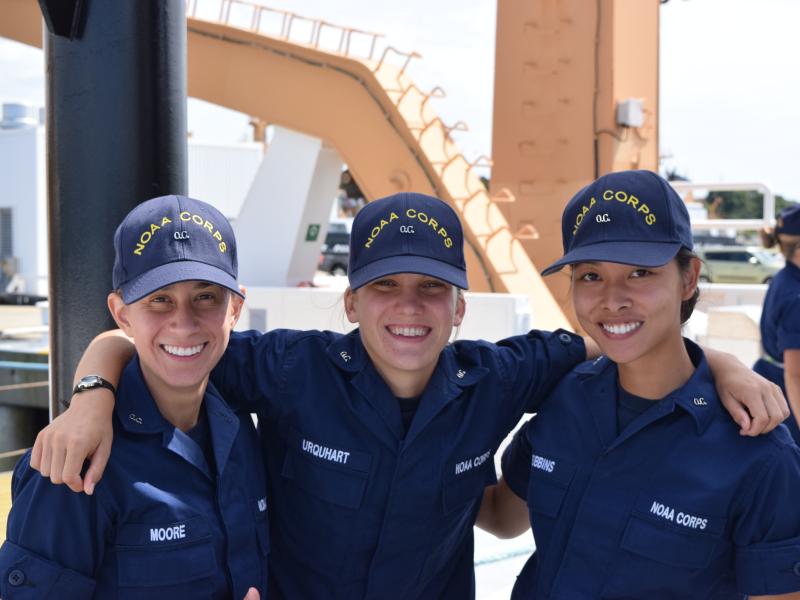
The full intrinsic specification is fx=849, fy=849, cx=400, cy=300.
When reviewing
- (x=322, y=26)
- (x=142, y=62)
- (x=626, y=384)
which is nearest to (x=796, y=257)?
(x=626, y=384)

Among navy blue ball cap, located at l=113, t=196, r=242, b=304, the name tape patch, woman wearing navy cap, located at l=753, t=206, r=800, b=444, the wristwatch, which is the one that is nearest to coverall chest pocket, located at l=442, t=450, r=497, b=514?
the name tape patch

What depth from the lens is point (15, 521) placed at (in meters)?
1.64

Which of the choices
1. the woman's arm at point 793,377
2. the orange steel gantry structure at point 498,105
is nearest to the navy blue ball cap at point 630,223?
the woman's arm at point 793,377

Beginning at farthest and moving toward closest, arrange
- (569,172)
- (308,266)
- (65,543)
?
(569,172) → (308,266) → (65,543)

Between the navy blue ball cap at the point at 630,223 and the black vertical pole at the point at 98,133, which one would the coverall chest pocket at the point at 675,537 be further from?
the black vertical pole at the point at 98,133

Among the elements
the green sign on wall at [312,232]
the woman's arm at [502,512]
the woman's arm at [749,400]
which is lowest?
the woman's arm at [502,512]

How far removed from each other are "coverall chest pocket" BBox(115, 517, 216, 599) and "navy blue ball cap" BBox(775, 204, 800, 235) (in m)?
3.64

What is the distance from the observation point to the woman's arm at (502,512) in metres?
2.44

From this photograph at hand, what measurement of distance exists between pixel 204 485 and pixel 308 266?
8.33 meters

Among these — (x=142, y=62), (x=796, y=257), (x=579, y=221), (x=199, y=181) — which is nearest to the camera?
(x=579, y=221)

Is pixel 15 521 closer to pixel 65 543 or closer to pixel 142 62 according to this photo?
pixel 65 543

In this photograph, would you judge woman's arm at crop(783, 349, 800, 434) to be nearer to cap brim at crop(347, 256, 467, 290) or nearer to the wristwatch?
cap brim at crop(347, 256, 467, 290)

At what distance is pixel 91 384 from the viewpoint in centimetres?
184

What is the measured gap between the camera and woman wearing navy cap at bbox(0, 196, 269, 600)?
162cm
